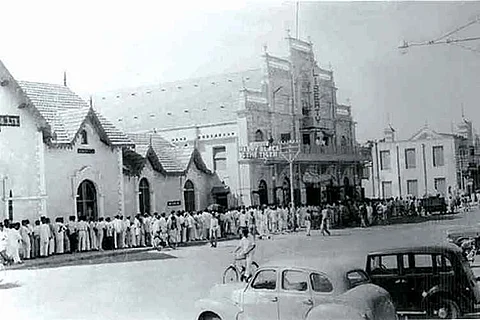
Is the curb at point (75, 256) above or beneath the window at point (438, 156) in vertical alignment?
beneath

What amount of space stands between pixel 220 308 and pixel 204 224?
1.61 ft

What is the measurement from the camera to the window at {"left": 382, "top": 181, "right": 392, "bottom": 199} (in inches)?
178

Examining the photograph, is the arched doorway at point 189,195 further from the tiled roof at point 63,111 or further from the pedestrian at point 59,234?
the pedestrian at point 59,234

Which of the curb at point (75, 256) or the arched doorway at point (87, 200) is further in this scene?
the arched doorway at point (87, 200)

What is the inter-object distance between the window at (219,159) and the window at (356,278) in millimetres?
893

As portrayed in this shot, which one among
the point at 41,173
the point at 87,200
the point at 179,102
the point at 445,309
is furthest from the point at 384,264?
the point at 41,173

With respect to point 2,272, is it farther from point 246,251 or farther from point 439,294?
point 439,294

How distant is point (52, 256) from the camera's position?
4293mm

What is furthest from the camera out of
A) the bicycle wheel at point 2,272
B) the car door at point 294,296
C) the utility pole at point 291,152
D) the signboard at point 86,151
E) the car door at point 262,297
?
the utility pole at point 291,152

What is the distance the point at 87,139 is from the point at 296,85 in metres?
1.16

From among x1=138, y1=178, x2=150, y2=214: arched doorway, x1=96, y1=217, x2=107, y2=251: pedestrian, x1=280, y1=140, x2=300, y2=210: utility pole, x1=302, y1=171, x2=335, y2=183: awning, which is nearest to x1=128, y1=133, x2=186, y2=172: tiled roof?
x1=138, y1=178, x2=150, y2=214: arched doorway

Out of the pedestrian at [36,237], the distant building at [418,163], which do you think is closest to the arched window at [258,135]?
the distant building at [418,163]

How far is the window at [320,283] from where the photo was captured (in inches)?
156

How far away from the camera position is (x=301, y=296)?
4.05 meters
